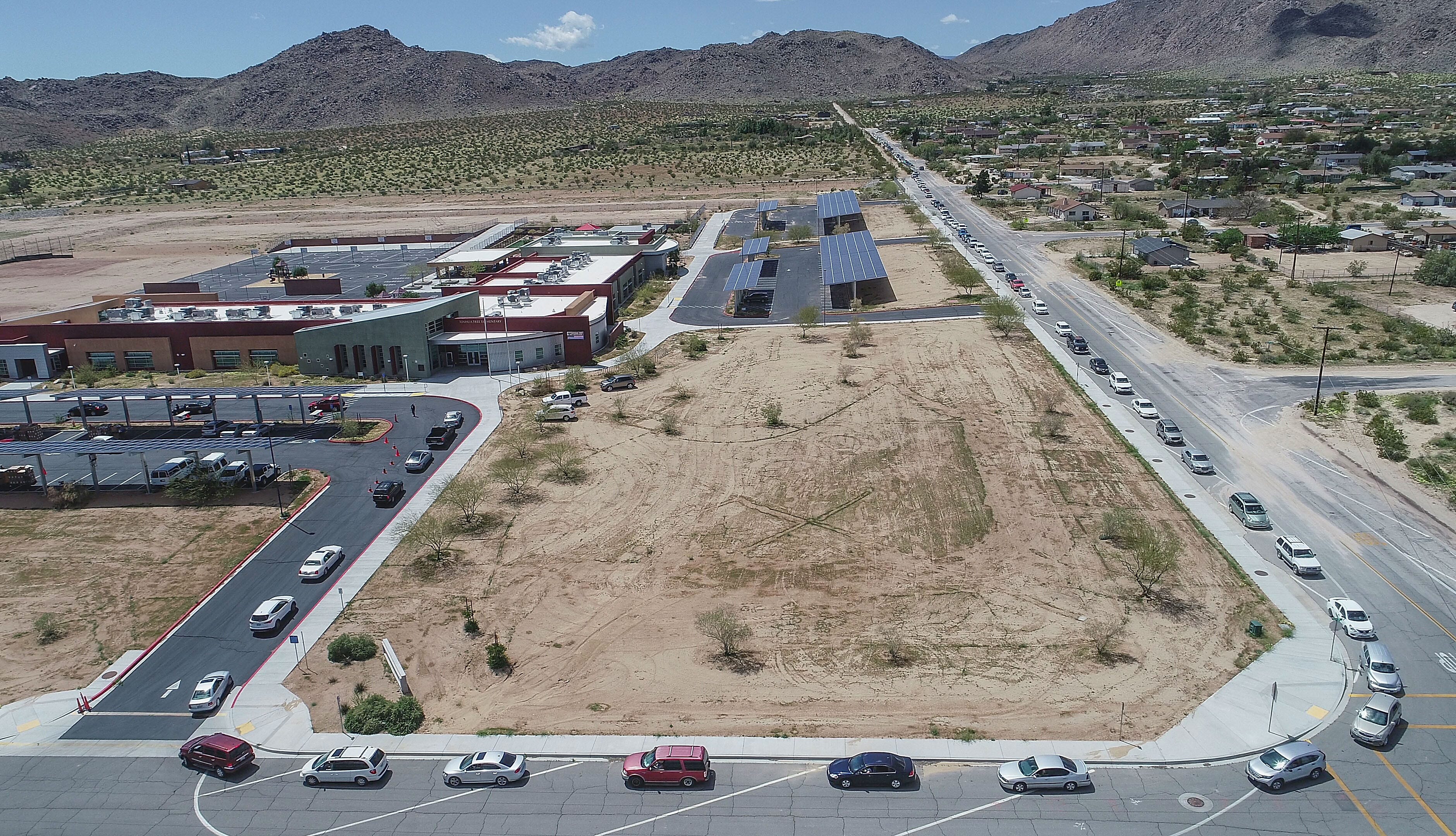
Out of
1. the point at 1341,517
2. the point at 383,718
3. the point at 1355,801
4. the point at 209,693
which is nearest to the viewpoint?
the point at 1355,801

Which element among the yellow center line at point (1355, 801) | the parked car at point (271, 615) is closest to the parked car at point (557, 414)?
the parked car at point (271, 615)

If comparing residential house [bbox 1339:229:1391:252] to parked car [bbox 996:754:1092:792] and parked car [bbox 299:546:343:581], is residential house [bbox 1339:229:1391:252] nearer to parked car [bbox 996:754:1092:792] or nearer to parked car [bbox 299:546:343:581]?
parked car [bbox 996:754:1092:792]


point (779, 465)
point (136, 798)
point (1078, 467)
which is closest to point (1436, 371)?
point (1078, 467)

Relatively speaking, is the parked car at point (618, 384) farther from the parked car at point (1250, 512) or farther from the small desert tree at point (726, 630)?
the parked car at point (1250, 512)

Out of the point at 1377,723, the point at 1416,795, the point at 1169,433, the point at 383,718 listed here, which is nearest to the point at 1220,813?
the point at 1416,795

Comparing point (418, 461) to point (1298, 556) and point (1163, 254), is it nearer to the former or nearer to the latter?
point (1298, 556)

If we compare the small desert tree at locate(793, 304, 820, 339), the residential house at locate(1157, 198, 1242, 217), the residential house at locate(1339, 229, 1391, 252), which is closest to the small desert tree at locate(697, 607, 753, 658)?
the small desert tree at locate(793, 304, 820, 339)

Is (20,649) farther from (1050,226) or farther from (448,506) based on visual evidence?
(1050,226)
